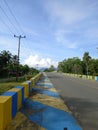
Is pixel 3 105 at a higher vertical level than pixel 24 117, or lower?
higher

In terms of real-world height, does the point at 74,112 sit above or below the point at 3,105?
below

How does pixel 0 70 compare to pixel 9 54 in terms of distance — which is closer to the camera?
pixel 0 70

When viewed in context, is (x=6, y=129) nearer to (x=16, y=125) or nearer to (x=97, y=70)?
(x=16, y=125)

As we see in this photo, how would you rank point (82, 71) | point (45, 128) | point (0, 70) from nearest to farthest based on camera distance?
point (45, 128), point (0, 70), point (82, 71)

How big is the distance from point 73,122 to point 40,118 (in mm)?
1392

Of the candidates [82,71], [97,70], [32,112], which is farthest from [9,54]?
[32,112]

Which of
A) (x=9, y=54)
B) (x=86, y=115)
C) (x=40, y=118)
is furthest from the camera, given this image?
(x=9, y=54)

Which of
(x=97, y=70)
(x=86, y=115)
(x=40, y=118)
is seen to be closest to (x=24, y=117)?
(x=40, y=118)

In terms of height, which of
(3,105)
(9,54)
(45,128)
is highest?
(9,54)

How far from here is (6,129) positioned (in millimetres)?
7438

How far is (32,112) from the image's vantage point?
10.5 m

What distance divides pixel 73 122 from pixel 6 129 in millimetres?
2574

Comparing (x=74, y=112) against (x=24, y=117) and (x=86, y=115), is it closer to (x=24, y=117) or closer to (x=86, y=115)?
(x=86, y=115)

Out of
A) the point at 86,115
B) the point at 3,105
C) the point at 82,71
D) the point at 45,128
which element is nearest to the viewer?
the point at 3,105
